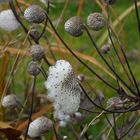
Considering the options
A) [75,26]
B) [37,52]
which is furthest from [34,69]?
[75,26]

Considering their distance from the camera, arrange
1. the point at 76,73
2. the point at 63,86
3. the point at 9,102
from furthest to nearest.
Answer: the point at 76,73 < the point at 9,102 < the point at 63,86

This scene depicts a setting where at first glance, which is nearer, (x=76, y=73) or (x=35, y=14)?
(x=35, y=14)

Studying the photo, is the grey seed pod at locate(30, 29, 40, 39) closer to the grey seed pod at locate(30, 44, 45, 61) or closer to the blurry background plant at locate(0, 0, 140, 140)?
the blurry background plant at locate(0, 0, 140, 140)

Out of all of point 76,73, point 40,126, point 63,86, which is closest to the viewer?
point 63,86

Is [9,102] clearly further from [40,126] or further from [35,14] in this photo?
[35,14]

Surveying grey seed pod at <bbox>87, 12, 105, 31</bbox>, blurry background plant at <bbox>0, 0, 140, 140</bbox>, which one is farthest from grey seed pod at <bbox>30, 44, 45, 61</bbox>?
grey seed pod at <bbox>87, 12, 105, 31</bbox>

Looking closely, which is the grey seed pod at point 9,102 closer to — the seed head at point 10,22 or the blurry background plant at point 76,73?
the blurry background plant at point 76,73

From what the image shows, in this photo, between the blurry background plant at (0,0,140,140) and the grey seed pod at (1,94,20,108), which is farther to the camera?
the grey seed pod at (1,94,20,108)

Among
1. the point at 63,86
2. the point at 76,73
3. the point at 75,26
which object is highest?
the point at 75,26

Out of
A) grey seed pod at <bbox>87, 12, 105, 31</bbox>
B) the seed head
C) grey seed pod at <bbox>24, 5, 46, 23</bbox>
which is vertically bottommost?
grey seed pod at <bbox>87, 12, 105, 31</bbox>
